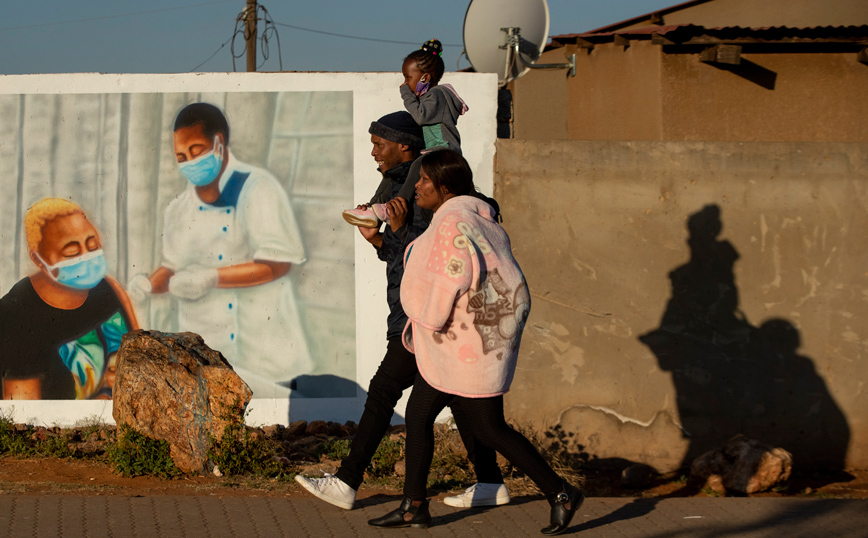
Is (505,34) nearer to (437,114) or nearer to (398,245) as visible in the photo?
(437,114)

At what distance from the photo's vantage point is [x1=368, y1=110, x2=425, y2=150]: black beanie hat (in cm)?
415

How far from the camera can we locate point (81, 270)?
5.99 metres

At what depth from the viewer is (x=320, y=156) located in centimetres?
607

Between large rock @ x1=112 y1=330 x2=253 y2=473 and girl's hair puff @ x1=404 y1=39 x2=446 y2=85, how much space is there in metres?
1.94

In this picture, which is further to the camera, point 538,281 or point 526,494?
point 538,281

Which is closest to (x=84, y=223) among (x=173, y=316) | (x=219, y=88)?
(x=173, y=316)

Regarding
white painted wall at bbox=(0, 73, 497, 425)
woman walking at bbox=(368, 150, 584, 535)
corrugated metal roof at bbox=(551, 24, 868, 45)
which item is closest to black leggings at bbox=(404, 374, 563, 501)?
woman walking at bbox=(368, 150, 584, 535)

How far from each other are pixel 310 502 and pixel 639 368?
9.01ft

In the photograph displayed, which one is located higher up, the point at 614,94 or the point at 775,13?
the point at 775,13

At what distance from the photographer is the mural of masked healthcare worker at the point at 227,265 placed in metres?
6.02

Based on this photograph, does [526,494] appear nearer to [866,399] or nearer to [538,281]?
[538,281]

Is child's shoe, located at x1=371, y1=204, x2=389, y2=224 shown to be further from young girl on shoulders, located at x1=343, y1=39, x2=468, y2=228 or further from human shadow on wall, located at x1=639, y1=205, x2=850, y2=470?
human shadow on wall, located at x1=639, y1=205, x2=850, y2=470

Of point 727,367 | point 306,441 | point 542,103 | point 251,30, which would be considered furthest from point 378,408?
point 251,30

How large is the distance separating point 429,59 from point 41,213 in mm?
3144
